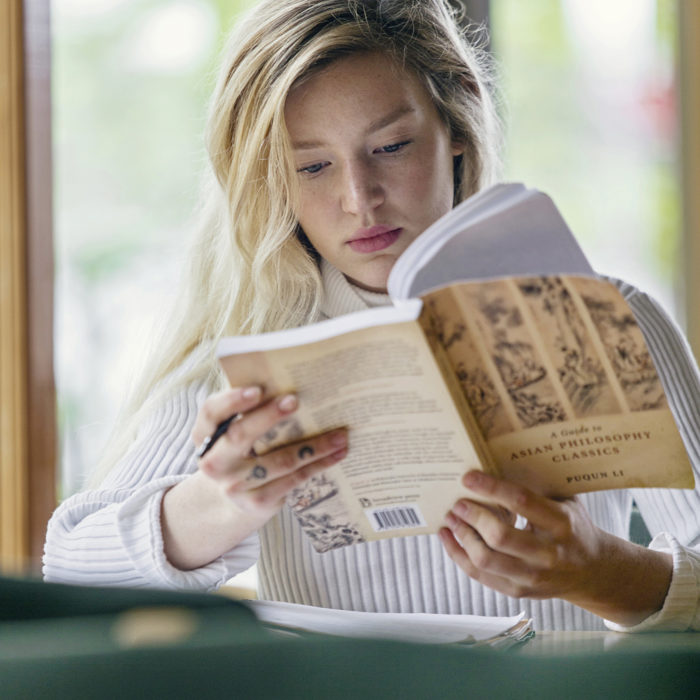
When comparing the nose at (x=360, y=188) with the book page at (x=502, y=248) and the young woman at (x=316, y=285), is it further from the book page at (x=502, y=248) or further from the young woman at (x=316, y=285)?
the book page at (x=502, y=248)

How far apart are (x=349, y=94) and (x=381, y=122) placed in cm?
6

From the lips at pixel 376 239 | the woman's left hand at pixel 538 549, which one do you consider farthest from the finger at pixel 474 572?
the lips at pixel 376 239

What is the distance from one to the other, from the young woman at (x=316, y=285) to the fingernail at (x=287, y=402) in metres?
0.22

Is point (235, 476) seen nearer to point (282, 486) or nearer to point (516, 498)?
point (282, 486)

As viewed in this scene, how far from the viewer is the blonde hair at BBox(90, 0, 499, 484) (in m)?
1.39

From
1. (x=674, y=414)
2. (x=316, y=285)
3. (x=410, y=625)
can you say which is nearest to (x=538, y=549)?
(x=410, y=625)

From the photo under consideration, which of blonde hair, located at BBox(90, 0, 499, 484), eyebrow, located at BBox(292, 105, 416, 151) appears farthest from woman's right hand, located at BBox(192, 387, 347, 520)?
eyebrow, located at BBox(292, 105, 416, 151)

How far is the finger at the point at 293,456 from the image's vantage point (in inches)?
37.1

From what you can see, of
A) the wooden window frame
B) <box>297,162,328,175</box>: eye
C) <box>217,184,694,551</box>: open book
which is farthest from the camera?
the wooden window frame

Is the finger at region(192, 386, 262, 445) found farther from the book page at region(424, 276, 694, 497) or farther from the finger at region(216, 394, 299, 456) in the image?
the book page at region(424, 276, 694, 497)

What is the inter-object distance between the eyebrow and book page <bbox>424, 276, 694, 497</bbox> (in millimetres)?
548

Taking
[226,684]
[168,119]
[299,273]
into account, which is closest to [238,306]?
[299,273]

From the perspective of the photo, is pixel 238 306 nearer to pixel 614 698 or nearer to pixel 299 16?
pixel 299 16

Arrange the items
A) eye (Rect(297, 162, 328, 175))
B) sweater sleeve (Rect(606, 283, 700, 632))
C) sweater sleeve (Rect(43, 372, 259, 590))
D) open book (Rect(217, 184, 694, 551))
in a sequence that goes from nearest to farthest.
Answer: open book (Rect(217, 184, 694, 551)) → sweater sleeve (Rect(43, 372, 259, 590)) → sweater sleeve (Rect(606, 283, 700, 632)) → eye (Rect(297, 162, 328, 175))
